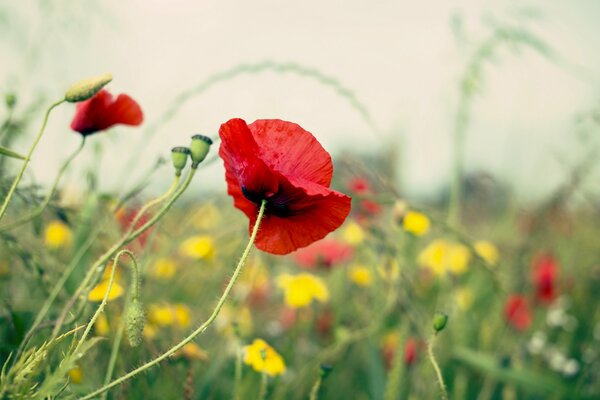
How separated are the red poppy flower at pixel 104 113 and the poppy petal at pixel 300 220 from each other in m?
0.29

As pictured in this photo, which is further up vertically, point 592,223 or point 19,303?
point 592,223

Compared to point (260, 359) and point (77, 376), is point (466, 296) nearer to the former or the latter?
point (260, 359)

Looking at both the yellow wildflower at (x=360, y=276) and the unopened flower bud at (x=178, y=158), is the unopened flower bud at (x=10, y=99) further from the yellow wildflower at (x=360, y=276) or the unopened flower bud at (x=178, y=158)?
the yellow wildflower at (x=360, y=276)

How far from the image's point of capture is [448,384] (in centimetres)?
186

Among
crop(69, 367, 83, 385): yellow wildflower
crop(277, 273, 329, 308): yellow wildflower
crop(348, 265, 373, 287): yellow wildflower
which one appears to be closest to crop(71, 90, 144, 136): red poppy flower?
crop(69, 367, 83, 385): yellow wildflower

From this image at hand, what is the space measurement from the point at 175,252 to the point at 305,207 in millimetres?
2458

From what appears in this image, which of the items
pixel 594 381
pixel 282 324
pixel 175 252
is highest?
pixel 594 381

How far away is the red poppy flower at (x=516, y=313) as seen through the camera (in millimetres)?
2346

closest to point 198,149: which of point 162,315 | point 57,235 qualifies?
point 162,315

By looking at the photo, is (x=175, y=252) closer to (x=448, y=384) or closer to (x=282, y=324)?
(x=282, y=324)

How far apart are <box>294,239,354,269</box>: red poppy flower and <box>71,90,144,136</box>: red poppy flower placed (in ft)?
4.56

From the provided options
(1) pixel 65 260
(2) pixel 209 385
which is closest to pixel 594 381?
(2) pixel 209 385

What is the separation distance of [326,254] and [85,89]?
5.43ft

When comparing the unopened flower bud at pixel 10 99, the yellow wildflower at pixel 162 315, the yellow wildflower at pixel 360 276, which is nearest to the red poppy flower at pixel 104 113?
the unopened flower bud at pixel 10 99
